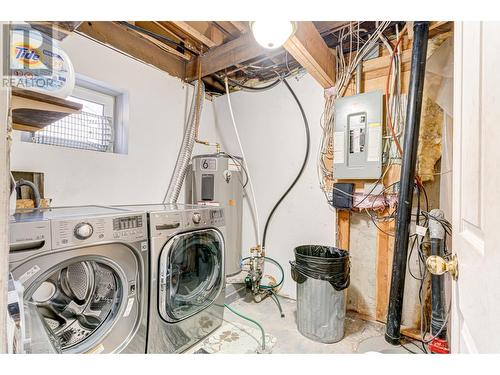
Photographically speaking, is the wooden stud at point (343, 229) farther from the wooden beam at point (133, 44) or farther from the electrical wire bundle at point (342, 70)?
the wooden beam at point (133, 44)

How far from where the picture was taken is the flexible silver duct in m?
2.15

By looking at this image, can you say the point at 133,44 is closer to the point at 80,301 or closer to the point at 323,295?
the point at 80,301

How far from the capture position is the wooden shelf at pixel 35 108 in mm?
857

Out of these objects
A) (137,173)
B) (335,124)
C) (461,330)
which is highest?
(335,124)

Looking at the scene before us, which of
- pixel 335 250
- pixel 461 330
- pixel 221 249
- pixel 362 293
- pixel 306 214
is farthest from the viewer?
pixel 306 214

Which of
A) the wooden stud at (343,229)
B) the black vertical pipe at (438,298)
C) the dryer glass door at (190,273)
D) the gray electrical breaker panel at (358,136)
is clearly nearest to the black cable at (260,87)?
the gray electrical breaker panel at (358,136)

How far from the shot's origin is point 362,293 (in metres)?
1.89

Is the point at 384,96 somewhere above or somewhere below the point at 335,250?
above

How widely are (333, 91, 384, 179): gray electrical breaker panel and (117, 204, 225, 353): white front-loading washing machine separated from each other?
108 centimetres

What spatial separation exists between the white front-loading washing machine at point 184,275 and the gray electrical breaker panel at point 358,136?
1.08m

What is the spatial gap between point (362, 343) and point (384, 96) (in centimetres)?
178

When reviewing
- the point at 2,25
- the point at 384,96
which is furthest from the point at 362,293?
the point at 2,25
